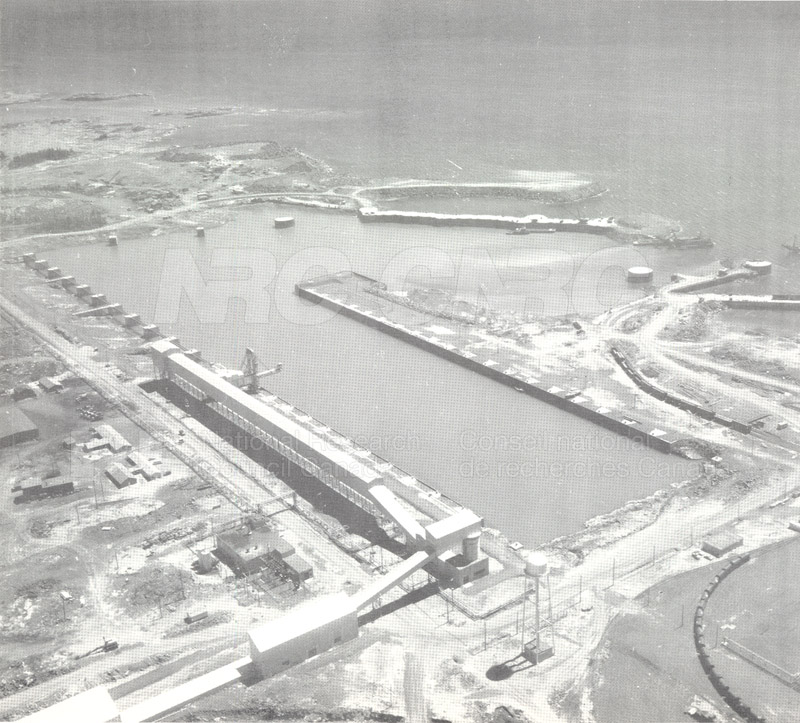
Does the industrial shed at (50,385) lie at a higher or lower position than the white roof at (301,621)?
higher

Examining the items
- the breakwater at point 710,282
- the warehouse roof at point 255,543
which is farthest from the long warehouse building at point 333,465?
the breakwater at point 710,282

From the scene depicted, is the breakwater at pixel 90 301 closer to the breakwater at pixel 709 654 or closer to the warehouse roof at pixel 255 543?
the warehouse roof at pixel 255 543

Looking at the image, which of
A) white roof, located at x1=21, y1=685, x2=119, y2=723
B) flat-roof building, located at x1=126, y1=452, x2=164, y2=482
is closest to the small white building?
white roof, located at x1=21, y1=685, x2=119, y2=723

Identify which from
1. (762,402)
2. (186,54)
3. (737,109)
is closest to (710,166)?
(737,109)

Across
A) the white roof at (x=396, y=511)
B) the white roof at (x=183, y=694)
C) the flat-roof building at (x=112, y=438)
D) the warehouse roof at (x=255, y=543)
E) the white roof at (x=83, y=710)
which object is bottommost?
the white roof at (x=183, y=694)

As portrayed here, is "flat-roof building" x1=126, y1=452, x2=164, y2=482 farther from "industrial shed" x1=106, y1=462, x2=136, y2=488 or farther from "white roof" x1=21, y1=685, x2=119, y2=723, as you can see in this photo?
"white roof" x1=21, y1=685, x2=119, y2=723

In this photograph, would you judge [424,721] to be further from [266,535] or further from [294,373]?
[294,373]
